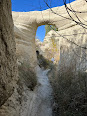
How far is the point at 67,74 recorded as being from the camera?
112 inches

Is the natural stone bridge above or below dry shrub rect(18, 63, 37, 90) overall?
above

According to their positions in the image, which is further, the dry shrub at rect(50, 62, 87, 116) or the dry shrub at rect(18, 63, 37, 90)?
the dry shrub at rect(18, 63, 37, 90)

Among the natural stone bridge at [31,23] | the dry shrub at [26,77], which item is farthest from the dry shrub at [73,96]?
the natural stone bridge at [31,23]

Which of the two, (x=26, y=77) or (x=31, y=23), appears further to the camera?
(x=31, y=23)

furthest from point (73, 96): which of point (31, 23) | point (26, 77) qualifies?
point (31, 23)

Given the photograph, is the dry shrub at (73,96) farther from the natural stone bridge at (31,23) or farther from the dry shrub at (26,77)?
the natural stone bridge at (31,23)

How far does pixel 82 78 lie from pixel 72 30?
7.85ft

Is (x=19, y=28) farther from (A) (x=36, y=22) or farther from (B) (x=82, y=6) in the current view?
(B) (x=82, y=6)

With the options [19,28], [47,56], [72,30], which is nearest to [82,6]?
[72,30]

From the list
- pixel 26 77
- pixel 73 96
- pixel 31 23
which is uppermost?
pixel 31 23

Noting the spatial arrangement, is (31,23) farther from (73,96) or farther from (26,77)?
(73,96)

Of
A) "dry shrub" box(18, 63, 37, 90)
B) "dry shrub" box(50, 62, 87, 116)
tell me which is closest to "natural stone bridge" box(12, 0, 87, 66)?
"dry shrub" box(18, 63, 37, 90)

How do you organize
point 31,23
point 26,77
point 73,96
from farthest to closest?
point 31,23 → point 26,77 → point 73,96

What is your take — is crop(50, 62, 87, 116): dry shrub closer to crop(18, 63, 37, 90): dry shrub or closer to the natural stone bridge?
crop(18, 63, 37, 90): dry shrub
